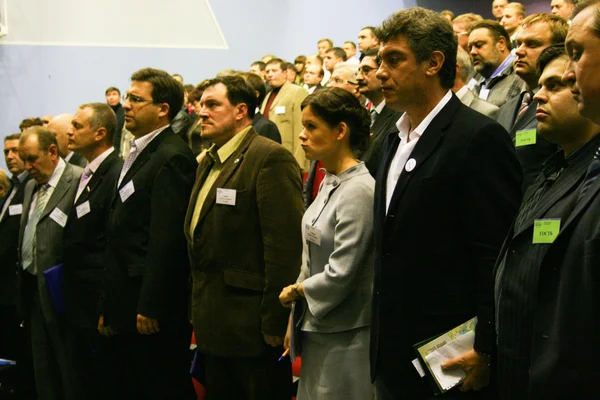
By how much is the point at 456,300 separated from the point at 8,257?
12.3ft

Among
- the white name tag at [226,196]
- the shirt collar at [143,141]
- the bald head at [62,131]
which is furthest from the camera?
the bald head at [62,131]

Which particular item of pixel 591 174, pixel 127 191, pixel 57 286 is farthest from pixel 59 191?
pixel 591 174

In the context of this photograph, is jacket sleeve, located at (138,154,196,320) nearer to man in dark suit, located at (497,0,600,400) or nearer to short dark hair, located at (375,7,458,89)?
short dark hair, located at (375,7,458,89)

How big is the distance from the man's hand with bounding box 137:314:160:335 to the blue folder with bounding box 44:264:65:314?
2.28ft

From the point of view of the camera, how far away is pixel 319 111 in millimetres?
2836

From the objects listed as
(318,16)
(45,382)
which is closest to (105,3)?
(318,16)

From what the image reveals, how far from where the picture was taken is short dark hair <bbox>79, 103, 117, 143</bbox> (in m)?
4.22

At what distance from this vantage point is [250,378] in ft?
10.3

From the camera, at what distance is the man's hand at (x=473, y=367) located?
1944mm

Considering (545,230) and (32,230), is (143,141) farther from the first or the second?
(545,230)

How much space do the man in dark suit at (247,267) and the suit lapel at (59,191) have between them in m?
1.36

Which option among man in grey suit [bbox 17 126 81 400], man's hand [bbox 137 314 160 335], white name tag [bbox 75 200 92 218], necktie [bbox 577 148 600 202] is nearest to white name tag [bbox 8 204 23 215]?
man in grey suit [bbox 17 126 81 400]

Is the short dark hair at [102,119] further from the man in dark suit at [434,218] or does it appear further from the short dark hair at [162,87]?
the man in dark suit at [434,218]

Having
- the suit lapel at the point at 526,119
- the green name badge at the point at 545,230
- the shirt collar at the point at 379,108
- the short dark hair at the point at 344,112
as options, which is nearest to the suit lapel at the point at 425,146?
the green name badge at the point at 545,230
